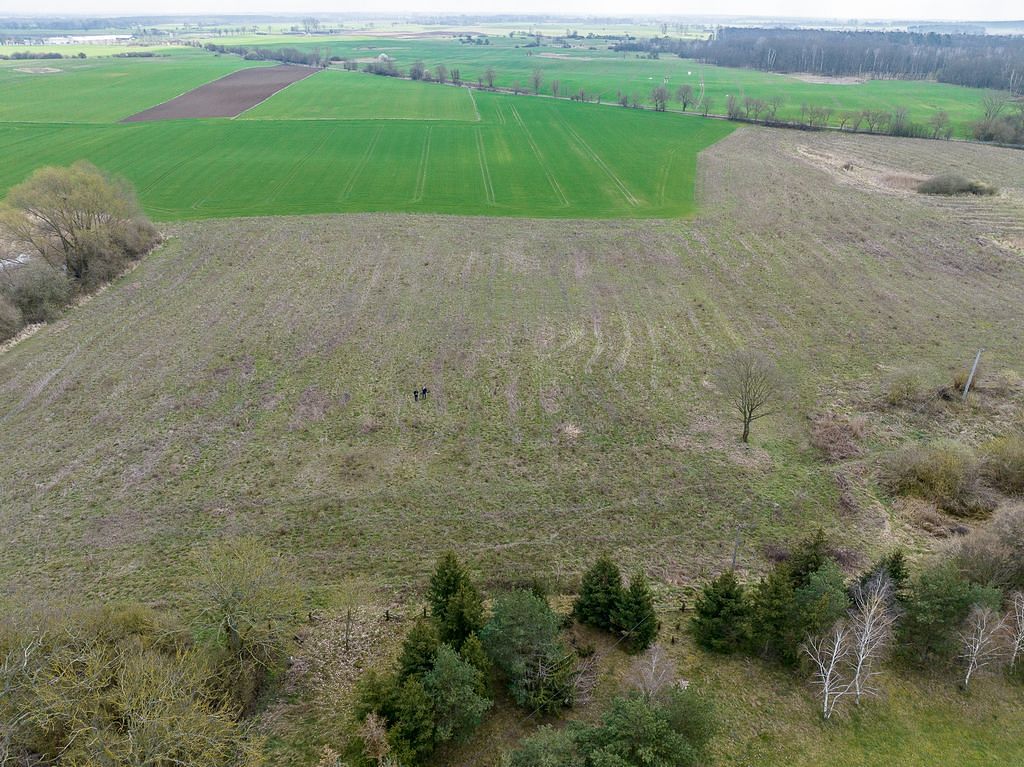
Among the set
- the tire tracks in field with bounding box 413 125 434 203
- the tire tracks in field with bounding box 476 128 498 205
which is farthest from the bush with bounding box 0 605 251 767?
the tire tracks in field with bounding box 476 128 498 205

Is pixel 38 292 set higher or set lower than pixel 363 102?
lower

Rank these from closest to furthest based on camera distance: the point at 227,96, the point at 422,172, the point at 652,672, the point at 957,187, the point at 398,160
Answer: the point at 652,672
the point at 957,187
the point at 422,172
the point at 398,160
the point at 227,96

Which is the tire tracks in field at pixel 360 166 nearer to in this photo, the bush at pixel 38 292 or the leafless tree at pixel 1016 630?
the bush at pixel 38 292

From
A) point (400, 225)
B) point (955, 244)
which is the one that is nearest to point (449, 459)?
point (400, 225)

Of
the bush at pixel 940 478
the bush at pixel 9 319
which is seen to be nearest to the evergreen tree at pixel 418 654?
the bush at pixel 940 478

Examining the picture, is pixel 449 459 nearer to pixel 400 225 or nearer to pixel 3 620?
pixel 3 620

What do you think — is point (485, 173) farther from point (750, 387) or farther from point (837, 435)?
point (837, 435)

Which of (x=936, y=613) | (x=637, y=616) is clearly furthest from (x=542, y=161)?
(x=936, y=613)
